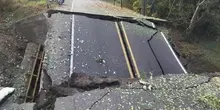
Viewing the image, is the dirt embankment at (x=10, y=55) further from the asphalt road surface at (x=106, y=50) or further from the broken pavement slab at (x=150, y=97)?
the broken pavement slab at (x=150, y=97)

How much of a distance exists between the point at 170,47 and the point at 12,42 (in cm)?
554

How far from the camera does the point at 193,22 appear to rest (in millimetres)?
14734

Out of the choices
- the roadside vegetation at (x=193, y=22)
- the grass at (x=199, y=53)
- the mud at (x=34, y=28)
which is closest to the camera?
the mud at (x=34, y=28)

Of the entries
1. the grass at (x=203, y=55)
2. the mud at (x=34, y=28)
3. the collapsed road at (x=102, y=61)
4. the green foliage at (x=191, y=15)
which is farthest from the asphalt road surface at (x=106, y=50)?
the green foliage at (x=191, y=15)

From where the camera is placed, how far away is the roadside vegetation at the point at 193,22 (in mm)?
14227

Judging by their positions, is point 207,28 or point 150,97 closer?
point 150,97

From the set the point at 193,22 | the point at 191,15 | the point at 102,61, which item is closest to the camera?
the point at 102,61

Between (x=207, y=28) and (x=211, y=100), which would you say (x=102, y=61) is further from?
(x=207, y=28)

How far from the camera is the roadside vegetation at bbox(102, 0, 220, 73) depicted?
1423cm

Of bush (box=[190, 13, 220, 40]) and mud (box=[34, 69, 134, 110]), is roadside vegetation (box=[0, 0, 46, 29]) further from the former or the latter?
mud (box=[34, 69, 134, 110])

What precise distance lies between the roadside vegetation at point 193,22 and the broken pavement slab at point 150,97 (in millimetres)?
8601

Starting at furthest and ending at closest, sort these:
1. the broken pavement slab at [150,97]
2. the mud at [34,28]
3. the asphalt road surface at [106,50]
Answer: the mud at [34,28]
the asphalt road surface at [106,50]
the broken pavement slab at [150,97]

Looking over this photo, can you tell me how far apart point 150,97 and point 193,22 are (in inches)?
415

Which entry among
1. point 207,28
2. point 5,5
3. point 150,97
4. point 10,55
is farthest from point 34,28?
point 207,28
